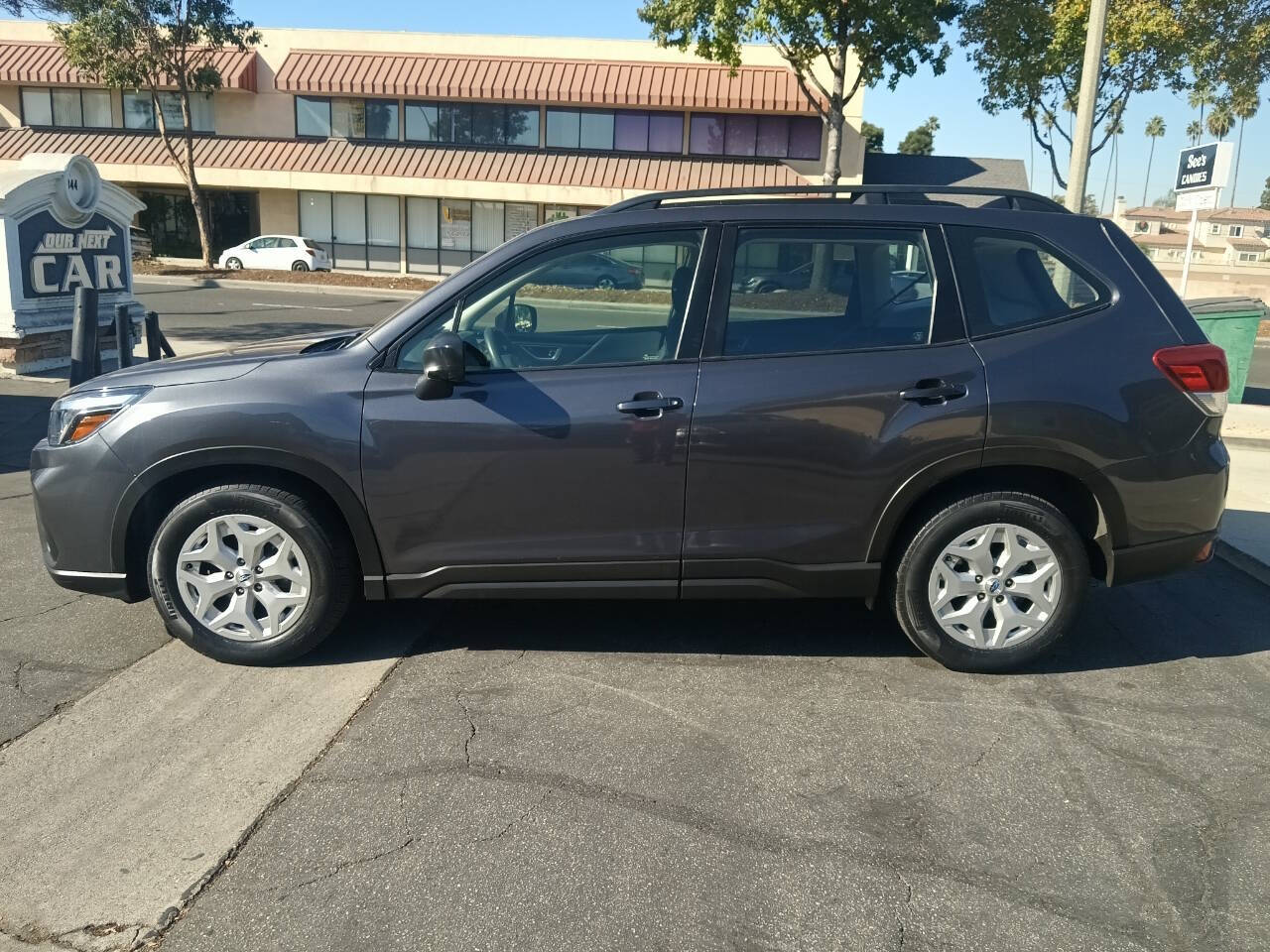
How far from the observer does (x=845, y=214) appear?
4.33 meters

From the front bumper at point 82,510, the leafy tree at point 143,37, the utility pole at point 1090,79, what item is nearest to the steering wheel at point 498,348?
the front bumper at point 82,510

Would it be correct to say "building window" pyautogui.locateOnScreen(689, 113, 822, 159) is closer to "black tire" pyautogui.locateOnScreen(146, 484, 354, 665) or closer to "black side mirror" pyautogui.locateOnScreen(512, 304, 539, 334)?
"black side mirror" pyautogui.locateOnScreen(512, 304, 539, 334)

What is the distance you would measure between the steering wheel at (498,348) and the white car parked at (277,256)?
29.7 meters

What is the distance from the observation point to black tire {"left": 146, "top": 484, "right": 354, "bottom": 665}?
4141 mm

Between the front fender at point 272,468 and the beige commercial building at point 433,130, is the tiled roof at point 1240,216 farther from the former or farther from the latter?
the front fender at point 272,468

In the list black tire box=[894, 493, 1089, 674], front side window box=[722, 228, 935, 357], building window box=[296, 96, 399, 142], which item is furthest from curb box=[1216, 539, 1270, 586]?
building window box=[296, 96, 399, 142]

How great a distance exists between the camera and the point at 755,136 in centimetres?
3409

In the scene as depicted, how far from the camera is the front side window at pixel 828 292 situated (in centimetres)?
419

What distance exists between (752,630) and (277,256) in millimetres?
30428

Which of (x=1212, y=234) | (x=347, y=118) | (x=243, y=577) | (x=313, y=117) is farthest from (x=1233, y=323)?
(x=1212, y=234)

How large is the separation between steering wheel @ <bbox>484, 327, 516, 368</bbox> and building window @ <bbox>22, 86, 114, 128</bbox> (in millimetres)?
38725

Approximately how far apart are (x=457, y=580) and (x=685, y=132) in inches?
1272

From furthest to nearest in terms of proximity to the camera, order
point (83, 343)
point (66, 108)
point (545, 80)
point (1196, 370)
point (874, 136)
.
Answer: point (874, 136)
point (66, 108)
point (545, 80)
point (83, 343)
point (1196, 370)

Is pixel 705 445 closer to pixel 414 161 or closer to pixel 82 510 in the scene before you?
pixel 82 510
